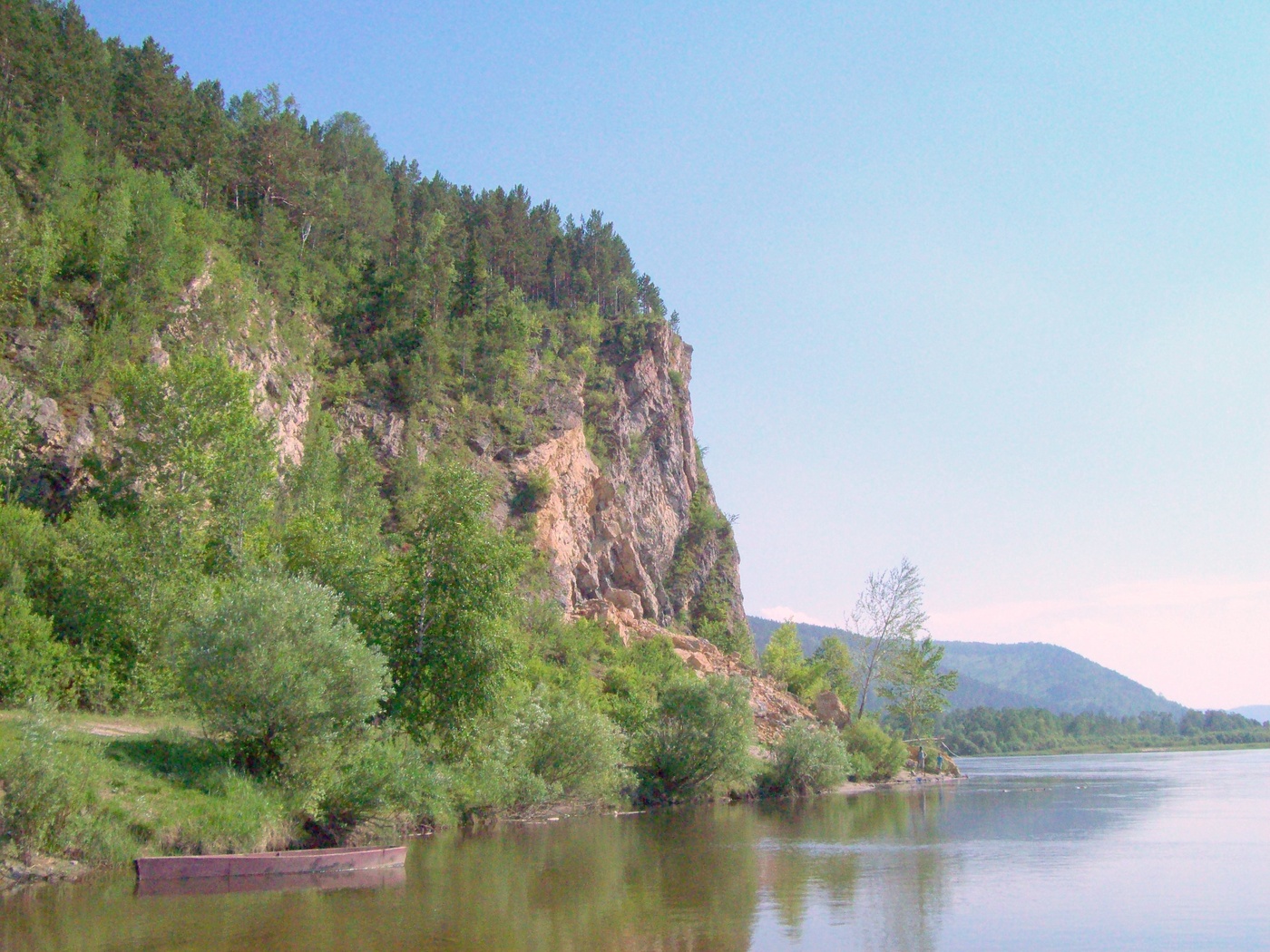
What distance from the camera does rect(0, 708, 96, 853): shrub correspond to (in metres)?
19.1

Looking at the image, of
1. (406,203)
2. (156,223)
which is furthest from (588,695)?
(406,203)

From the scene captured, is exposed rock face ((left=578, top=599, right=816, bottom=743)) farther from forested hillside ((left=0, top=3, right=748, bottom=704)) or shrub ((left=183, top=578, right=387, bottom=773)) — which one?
shrub ((left=183, top=578, right=387, bottom=773))

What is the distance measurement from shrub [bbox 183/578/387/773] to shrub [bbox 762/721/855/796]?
Answer: 3173cm

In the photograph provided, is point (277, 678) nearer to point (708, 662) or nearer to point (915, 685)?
point (708, 662)

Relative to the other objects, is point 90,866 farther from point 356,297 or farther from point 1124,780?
point 1124,780

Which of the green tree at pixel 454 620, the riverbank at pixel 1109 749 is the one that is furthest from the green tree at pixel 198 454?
the riverbank at pixel 1109 749

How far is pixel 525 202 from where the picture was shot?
9775 centimetres

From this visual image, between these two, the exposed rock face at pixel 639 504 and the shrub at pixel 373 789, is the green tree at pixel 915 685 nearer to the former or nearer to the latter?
the exposed rock face at pixel 639 504

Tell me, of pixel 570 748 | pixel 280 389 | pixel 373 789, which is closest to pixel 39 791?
pixel 373 789

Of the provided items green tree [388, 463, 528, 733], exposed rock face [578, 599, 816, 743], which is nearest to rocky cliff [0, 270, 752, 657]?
exposed rock face [578, 599, 816, 743]

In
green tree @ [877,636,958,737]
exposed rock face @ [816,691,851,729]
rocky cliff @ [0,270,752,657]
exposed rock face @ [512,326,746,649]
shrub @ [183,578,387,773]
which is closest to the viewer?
shrub @ [183,578,387,773]

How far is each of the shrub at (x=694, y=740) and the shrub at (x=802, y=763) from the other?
20.3 ft

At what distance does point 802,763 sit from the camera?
2028 inches

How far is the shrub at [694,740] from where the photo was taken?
44719mm
